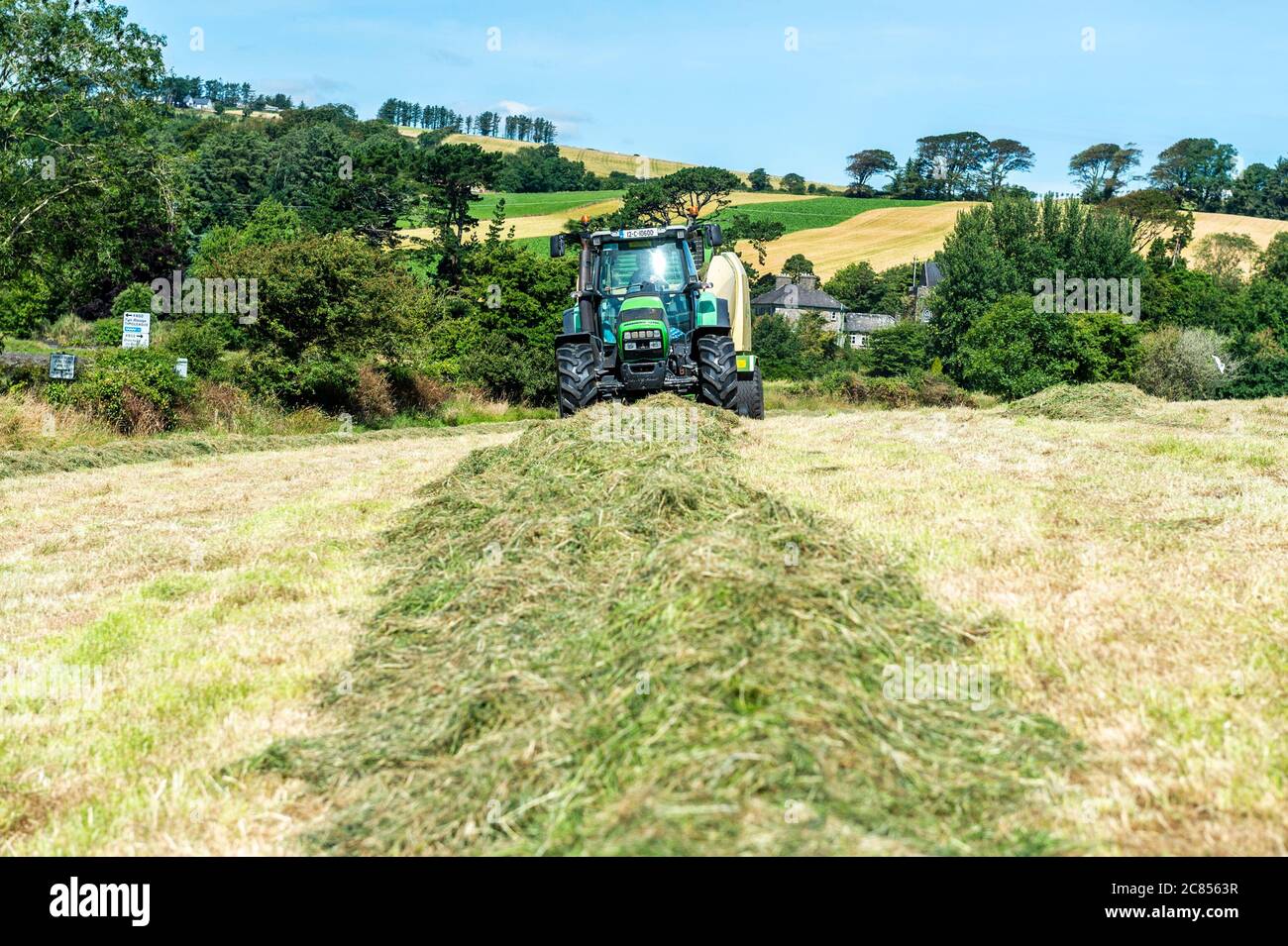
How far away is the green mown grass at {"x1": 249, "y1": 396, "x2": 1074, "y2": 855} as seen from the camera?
9.95 ft

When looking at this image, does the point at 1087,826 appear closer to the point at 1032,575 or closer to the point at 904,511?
the point at 1032,575

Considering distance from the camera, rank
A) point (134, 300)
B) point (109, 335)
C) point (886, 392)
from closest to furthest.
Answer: point (886, 392), point (109, 335), point (134, 300)

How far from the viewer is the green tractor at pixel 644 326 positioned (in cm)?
1496

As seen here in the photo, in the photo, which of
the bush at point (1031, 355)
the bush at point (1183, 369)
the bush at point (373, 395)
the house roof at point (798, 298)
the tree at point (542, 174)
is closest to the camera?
the bush at point (373, 395)

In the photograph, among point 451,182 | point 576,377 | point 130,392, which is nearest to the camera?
point 576,377

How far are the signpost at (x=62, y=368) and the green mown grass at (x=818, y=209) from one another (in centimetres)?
7757

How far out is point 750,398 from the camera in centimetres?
1719

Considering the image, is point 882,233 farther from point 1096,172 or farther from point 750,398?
point 750,398

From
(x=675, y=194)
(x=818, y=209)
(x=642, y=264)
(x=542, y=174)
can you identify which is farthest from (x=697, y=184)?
(x=642, y=264)

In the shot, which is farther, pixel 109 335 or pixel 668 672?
pixel 109 335

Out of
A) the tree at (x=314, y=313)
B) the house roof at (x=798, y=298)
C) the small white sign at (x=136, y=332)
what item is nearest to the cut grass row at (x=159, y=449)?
the tree at (x=314, y=313)

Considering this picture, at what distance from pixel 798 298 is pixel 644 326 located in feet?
225

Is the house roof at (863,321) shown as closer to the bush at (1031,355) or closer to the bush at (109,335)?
the bush at (1031,355)
